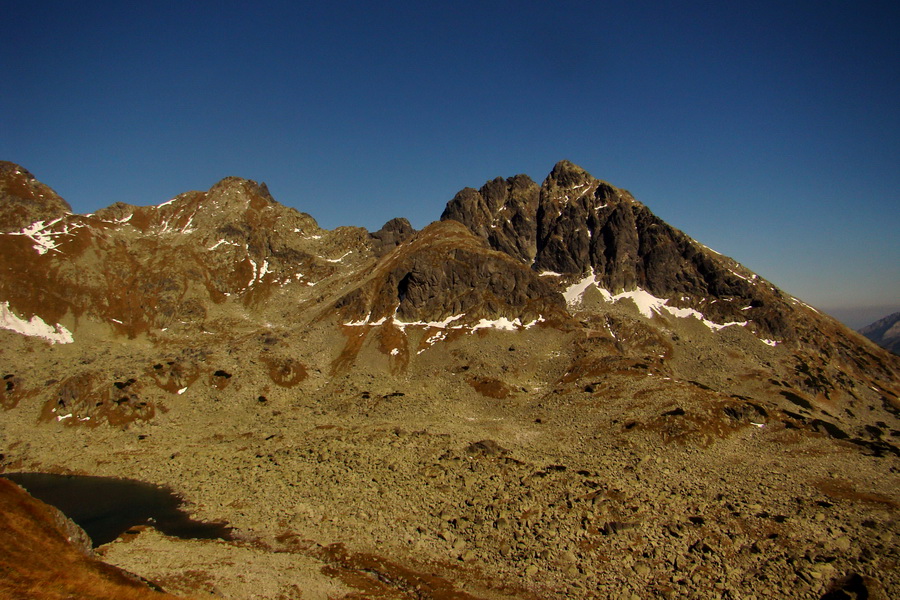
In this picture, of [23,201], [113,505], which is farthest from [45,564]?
[23,201]

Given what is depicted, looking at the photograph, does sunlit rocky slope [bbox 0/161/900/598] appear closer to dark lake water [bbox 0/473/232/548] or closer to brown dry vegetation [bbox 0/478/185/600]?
dark lake water [bbox 0/473/232/548]

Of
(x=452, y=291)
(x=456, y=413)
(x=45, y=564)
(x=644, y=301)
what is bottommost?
(x=456, y=413)

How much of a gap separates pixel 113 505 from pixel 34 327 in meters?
105

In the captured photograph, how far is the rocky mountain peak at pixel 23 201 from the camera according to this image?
172 m

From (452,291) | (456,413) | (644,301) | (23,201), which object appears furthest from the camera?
(644,301)

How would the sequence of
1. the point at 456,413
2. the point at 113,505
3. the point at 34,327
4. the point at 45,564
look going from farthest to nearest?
the point at 34,327, the point at 456,413, the point at 113,505, the point at 45,564

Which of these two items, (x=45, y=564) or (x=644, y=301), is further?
(x=644, y=301)

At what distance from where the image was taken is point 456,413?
9844 centimetres

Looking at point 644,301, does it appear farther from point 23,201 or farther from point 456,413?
point 23,201

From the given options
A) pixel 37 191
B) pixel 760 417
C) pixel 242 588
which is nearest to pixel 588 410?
pixel 760 417

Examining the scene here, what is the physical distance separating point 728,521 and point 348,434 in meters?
57.5

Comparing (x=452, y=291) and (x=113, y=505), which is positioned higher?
(x=452, y=291)

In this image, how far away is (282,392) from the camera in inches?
4321

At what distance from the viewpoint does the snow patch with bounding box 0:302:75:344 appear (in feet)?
429
